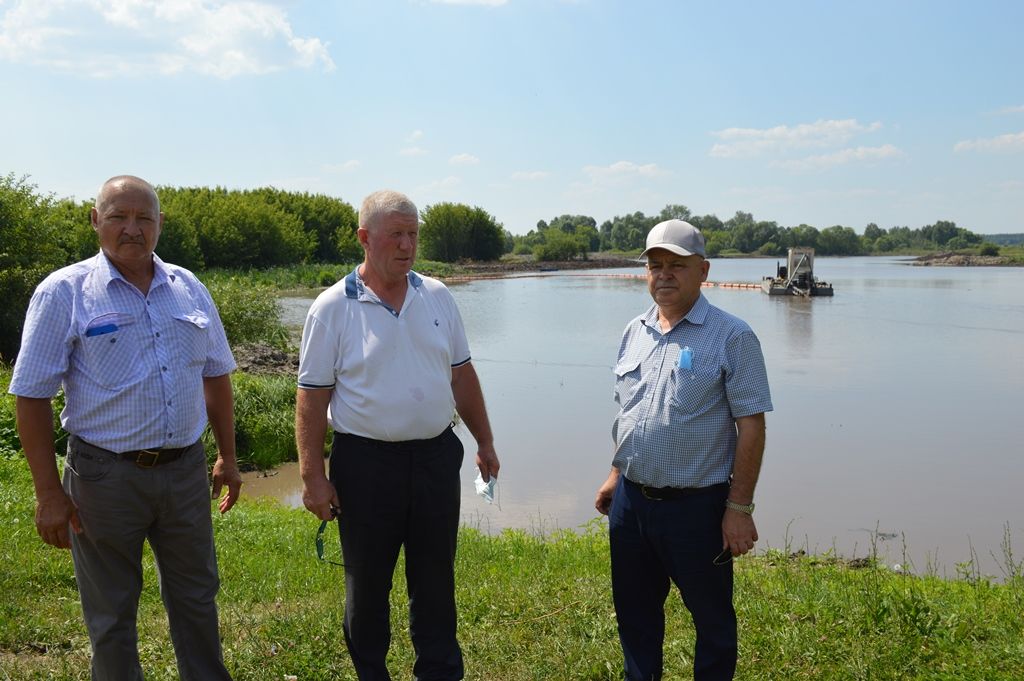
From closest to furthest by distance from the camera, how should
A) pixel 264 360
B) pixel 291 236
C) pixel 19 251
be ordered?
pixel 19 251 < pixel 264 360 < pixel 291 236

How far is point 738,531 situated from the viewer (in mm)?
3072

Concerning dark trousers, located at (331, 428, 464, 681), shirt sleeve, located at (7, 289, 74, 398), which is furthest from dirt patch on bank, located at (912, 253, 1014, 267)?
shirt sleeve, located at (7, 289, 74, 398)

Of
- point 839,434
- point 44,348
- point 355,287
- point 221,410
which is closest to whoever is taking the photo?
point 44,348

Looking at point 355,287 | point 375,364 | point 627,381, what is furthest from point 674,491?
point 355,287

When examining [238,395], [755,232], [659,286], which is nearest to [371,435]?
[659,286]

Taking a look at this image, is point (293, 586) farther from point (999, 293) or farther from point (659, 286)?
point (999, 293)

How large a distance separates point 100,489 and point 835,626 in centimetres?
317

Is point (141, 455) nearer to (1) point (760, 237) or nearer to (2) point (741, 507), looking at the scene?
(2) point (741, 507)

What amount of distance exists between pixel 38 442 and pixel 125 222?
0.86 metres

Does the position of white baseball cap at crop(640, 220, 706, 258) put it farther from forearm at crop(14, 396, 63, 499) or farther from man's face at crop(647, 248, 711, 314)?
forearm at crop(14, 396, 63, 499)

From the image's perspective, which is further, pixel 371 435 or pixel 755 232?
pixel 755 232

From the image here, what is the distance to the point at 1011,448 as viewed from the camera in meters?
13.5

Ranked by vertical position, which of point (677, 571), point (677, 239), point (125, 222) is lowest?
point (677, 571)

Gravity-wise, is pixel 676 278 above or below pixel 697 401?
above
